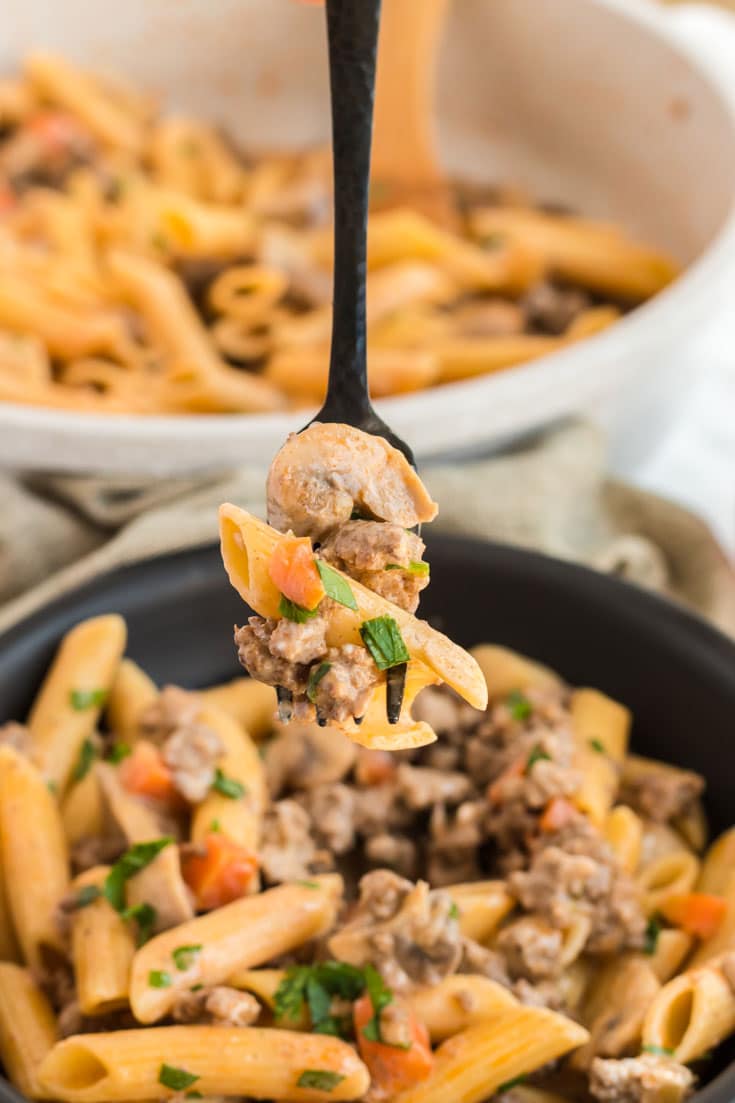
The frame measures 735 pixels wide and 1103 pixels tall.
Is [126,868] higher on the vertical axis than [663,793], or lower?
lower

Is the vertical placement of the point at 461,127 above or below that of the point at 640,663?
above

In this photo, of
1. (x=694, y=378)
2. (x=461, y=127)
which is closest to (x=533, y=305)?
(x=694, y=378)

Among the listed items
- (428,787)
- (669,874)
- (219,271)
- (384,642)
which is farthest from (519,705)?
(219,271)

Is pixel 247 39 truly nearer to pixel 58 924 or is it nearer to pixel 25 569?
pixel 25 569

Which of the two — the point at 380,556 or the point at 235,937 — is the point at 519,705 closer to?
the point at 235,937

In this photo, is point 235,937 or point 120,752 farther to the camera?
point 120,752

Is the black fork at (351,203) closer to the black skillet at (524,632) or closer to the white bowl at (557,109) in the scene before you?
the black skillet at (524,632)

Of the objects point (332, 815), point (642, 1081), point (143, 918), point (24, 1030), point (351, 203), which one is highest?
point (351, 203)
